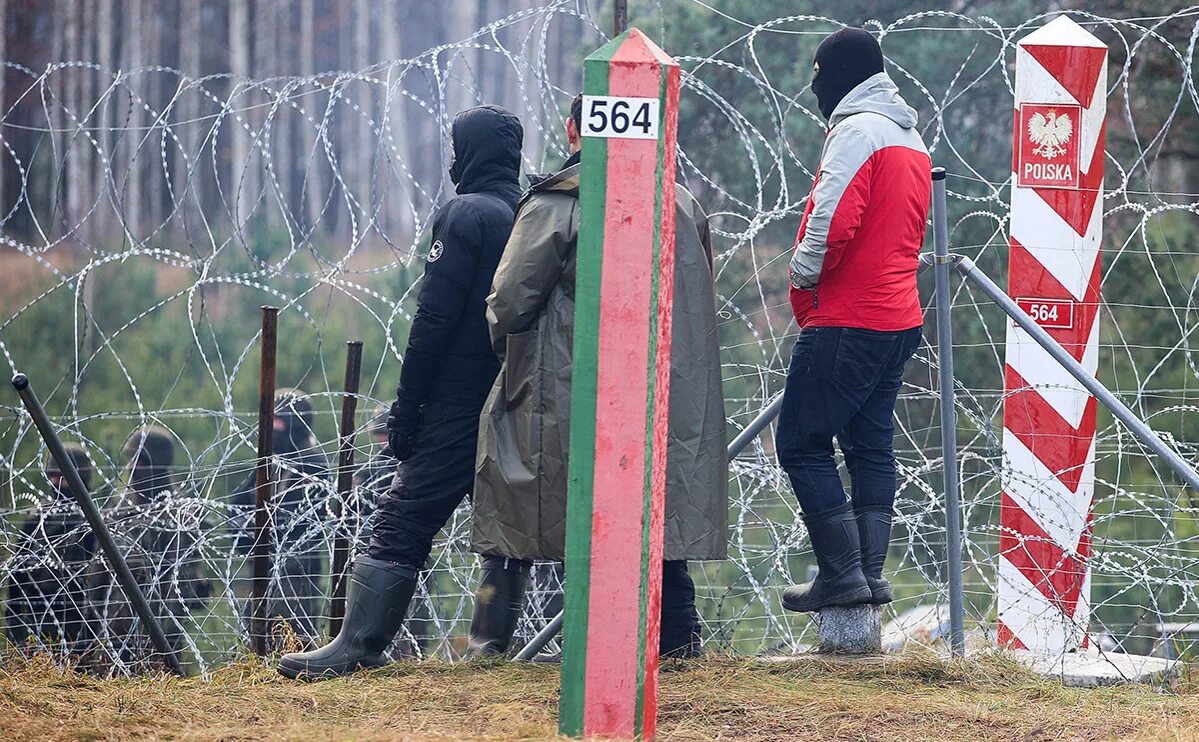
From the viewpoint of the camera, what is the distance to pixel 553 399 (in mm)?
4270

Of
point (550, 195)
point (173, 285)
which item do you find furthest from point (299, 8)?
point (550, 195)

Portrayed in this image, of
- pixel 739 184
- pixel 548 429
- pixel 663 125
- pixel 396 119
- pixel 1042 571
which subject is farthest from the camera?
pixel 396 119

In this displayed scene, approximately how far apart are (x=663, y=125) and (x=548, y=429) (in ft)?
4.05

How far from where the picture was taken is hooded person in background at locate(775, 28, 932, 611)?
4.24 metres

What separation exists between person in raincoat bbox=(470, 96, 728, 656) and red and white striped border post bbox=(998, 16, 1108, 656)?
121 centimetres

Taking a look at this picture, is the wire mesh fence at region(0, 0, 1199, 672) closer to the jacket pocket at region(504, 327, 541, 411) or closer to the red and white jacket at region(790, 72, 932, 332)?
the red and white jacket at region(790, 72, 932, 332)

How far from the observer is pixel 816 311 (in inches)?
172

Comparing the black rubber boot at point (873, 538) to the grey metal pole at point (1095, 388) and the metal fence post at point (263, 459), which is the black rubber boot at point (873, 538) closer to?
the grey metal pole at point (1095, 388)

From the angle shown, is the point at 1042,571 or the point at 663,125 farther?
the point at 1042,571

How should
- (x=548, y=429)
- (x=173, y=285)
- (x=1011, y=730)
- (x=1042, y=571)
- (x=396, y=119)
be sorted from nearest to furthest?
(x=1011, y=730), (x=548, y=429), (x=1042, y=571), (x=173, y=285), (x=396, y=119)

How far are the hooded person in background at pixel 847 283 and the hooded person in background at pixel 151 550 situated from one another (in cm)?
201

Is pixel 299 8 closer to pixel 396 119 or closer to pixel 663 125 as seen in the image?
pixel 396 119

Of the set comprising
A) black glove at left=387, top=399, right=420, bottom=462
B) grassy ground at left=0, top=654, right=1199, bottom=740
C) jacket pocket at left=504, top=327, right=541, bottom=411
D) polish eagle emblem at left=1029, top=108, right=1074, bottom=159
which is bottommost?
grassy ground at left=0, top=654, right=1199, bottom=740

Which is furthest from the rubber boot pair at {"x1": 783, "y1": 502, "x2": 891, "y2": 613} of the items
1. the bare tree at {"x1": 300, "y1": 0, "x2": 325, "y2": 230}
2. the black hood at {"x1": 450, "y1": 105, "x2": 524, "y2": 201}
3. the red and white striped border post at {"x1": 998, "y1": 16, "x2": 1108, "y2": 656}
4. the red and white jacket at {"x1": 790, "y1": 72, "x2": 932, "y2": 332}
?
the bare tree at {"x1": 300, "y1": 0, "x2": 325, "y2": 230}
